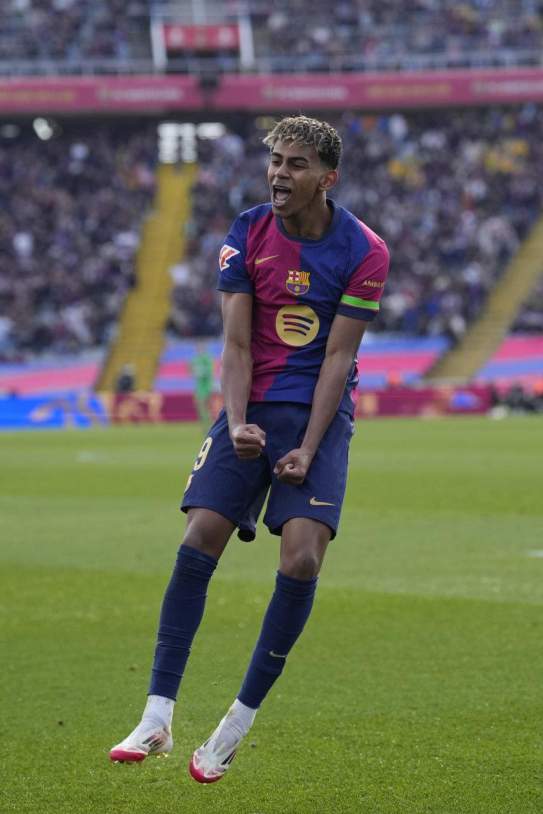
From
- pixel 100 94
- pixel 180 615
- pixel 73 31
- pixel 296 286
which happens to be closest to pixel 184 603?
pixel 180 615

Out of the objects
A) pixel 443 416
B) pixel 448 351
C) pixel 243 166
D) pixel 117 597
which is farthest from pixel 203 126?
pixel 117 597

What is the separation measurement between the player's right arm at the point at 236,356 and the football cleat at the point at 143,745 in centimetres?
111

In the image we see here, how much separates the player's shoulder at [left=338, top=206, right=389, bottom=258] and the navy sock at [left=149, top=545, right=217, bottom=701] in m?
1.33

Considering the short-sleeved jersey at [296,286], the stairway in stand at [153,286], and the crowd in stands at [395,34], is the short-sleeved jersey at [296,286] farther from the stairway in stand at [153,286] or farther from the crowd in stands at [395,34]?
the crowd in stands at [395,34]

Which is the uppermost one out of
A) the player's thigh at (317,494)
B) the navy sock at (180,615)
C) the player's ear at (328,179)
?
the player's ear at (328,179)

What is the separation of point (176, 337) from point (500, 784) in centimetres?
3604

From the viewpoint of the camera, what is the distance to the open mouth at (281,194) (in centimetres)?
515

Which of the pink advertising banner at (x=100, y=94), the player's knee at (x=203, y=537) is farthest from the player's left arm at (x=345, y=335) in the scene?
the pink advertising banner at (x=100, y=94)

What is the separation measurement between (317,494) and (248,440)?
1.12 feet

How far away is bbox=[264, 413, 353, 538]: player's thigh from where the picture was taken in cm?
504

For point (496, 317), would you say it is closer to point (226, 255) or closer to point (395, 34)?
point (395, 34)

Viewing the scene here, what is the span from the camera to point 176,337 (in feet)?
133

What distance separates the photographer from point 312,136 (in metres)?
5.16

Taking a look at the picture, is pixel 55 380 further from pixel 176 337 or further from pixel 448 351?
pixel 448 351
